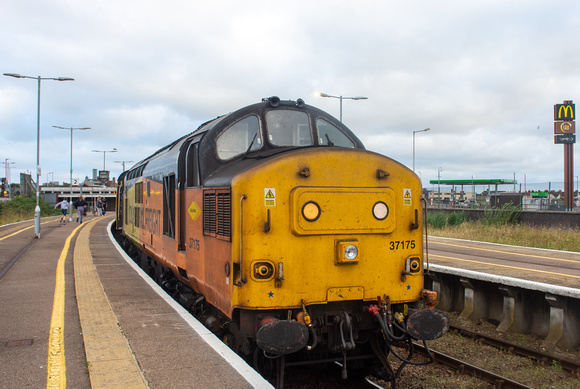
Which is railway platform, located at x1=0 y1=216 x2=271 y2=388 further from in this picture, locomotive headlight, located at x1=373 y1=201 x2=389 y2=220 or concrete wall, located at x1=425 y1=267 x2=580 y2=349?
concrete wall, located at x1=425 y1=267 x2=580 y2=349

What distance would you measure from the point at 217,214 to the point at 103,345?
1.84 meters

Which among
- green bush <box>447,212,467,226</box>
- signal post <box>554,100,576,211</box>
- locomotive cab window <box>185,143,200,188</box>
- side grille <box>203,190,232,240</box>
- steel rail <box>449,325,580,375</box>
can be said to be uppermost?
signal post <box>554,100,576,211</box>

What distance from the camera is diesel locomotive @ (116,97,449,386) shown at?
4.79m

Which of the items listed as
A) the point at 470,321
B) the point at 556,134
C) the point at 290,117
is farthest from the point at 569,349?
the point at 556,134

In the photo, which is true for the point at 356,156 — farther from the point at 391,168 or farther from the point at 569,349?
the point at 569,349

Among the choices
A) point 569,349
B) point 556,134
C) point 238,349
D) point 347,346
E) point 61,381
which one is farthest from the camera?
point 556,134

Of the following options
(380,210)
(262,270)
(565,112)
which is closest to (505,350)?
(380,210)

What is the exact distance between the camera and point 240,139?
6035mm

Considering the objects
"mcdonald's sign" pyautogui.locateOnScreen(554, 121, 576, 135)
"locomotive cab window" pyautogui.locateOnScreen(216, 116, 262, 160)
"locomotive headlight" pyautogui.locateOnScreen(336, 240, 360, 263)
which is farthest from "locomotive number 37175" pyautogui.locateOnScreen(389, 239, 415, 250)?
"mcdonald's sign" pyautogui.locateOnScreen(554, 121, 576, 135)

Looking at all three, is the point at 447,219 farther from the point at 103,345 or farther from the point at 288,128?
the point at 103,345

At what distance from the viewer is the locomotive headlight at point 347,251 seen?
5.03 metres

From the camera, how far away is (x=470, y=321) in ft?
30.0

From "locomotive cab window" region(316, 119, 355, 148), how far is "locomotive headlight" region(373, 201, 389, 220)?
1374mm

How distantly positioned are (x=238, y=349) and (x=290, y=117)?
2.87 m
